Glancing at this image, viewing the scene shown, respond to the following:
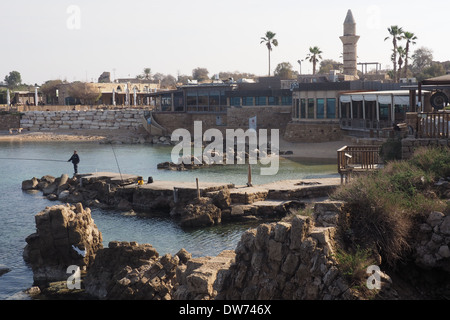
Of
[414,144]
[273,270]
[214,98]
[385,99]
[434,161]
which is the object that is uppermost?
[214,98]

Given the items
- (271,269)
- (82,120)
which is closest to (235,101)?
(82,120)

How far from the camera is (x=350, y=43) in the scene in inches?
2319

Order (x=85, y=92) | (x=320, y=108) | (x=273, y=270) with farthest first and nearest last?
(x=85, y=92) → (x=320, y=108) → (x=273, y=270)

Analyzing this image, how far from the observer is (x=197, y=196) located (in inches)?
928

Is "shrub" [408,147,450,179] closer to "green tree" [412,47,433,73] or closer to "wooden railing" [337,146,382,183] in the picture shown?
"wooden railing" [337,146,382,183]

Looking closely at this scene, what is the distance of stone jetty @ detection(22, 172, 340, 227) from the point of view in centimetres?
2225

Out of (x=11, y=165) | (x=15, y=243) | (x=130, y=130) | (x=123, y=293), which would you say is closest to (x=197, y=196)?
(x=15, y=243)

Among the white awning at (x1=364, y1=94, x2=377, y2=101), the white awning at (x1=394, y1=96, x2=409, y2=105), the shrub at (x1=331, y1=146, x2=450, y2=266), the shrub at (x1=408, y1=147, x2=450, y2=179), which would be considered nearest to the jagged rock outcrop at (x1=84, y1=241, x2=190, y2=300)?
the shrub at (x1=331, y1=146, x2=450, y2=266)

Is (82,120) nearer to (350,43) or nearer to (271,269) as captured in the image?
(350,43)

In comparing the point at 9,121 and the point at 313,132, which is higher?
the point at 9,121

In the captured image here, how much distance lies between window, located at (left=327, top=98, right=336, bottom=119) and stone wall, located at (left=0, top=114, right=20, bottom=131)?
134ft

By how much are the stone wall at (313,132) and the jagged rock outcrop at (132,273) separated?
109 feet

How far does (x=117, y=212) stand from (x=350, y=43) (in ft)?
133
